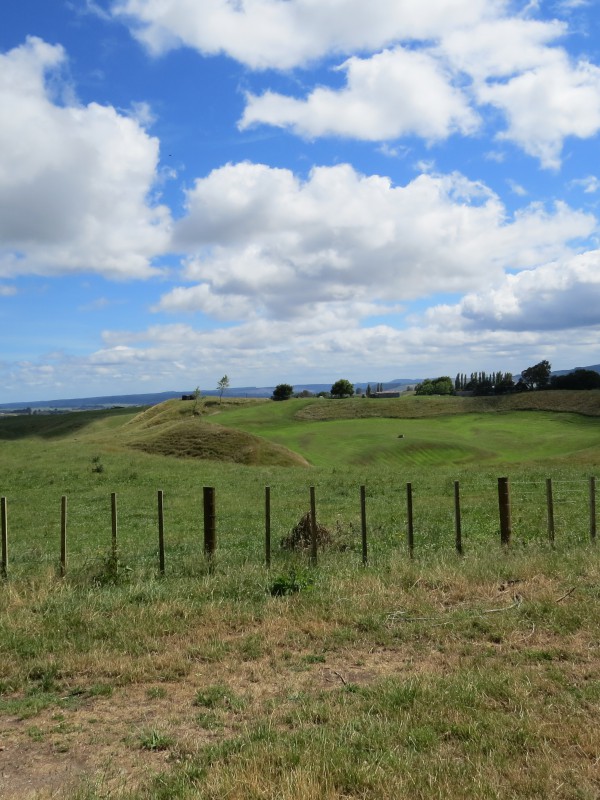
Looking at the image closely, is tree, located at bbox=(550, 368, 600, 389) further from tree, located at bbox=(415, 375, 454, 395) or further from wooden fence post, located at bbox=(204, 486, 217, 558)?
wooden fence post, located at bbox=(204, 486, 217, 558)

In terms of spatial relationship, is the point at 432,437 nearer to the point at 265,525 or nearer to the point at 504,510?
the point at 265,525

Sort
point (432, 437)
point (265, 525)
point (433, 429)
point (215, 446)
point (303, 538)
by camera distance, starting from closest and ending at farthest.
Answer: point (303, 538) < point (265, 525) < point (215, 446) < point (432, 437) < point (433, 429)

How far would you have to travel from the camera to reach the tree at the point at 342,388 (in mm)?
170500

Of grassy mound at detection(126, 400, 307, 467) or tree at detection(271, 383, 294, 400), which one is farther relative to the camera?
tree at detection(271, 383, 294, 400)

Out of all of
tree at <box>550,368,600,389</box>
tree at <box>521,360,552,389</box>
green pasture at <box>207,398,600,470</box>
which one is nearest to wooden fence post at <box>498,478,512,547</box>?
green pasture at <box>207,398,600,470</box>

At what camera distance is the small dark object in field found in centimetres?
1396

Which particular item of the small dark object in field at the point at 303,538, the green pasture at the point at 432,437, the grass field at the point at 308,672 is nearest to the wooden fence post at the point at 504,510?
the grass field at the point at 308,672

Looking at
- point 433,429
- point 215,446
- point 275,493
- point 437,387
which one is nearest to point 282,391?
point 437,387

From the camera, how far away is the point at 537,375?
137 meters

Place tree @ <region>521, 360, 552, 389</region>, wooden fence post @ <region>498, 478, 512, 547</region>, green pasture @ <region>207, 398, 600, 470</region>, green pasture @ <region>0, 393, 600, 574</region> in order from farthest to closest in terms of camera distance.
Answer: tree @ <region>521, 360, 552, 389</region> → green pasture @ <region>207, 398, 600, 470</region> → green pasture @ <region>0, 393, 600, 574</region> → wooden fence post @ <region>498, 478, 512, 547</region>

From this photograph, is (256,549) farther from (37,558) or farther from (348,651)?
(348,651)

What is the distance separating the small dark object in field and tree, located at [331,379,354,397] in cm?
15567

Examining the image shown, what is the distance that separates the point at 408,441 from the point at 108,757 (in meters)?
69.3

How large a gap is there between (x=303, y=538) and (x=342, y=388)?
157931 millimetres
